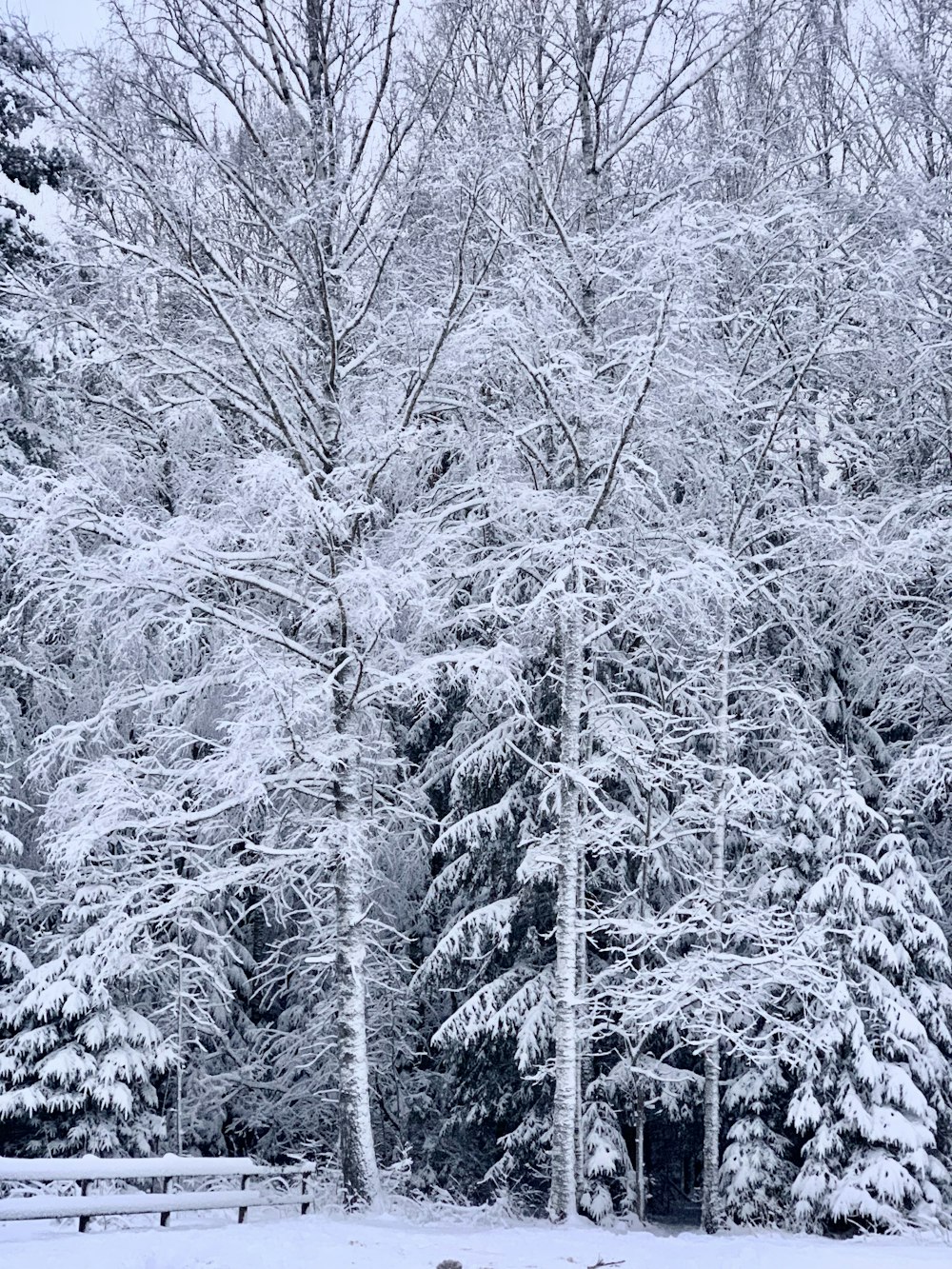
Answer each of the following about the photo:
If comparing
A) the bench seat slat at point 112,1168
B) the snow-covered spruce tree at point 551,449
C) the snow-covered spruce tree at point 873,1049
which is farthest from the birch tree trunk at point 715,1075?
the bench seat slat at point 112,1168

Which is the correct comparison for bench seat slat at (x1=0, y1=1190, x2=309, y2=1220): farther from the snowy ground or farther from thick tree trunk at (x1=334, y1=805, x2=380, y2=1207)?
thick tree trunk at (x1=334, y1=805, x2=380, y2=1207)

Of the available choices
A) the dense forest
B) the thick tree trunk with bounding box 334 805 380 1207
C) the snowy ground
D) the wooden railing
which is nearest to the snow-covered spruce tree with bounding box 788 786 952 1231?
the dense forest

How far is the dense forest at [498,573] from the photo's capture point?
38.8 feet

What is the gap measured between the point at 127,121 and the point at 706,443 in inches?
293

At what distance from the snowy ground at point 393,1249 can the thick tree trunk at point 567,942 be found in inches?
44.3

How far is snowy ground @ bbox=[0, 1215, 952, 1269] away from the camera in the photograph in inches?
288

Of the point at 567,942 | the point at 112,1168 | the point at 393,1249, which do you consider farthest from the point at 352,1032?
the point at 393,1249

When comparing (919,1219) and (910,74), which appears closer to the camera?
(919,1219)

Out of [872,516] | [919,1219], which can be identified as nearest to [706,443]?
[872,516]

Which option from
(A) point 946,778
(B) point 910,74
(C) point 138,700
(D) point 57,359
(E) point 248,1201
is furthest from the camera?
(B) point 910,74

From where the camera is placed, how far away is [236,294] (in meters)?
12.6

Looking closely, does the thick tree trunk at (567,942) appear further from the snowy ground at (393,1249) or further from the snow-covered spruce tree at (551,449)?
the snowy ground at (393,1249)

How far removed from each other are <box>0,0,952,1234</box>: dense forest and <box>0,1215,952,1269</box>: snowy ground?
6.33 ft

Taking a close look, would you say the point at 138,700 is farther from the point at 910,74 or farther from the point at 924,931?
the point at 910,74
